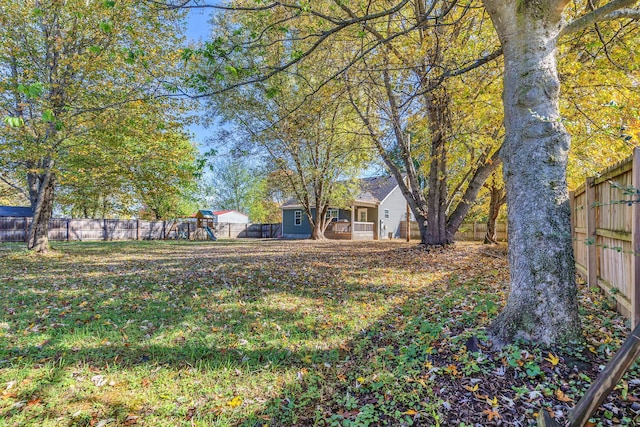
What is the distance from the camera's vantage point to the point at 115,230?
2138 centimetres

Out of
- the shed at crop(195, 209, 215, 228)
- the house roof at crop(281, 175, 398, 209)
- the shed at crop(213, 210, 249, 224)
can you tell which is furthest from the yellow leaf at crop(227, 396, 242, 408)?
the shed at crop(213, 210, 249, 224)

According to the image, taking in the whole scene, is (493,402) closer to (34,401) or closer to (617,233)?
(617,233)

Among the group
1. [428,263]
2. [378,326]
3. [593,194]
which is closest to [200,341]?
[378,326]

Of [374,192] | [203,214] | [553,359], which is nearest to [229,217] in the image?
[203,214]

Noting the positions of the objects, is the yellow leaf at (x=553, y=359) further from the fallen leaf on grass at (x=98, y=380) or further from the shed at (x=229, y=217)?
the shed at (x=229, y=217)

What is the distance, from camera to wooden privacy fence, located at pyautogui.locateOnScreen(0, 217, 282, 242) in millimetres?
17820

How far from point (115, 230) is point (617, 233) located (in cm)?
2448

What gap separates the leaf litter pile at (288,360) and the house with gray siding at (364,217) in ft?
58.3

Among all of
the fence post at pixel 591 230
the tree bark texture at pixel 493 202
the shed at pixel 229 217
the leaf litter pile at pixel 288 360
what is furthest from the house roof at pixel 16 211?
the fence post at pixel 591 230

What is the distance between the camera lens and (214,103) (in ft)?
49.6

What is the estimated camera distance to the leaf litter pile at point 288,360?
2.27m

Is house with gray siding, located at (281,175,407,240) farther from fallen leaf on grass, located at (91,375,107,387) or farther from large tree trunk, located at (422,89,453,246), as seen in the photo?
fallen leaf on grass, located at (91,375,107,387)

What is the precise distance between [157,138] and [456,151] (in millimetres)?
9742

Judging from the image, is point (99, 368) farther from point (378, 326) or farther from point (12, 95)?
point (12, 95)
